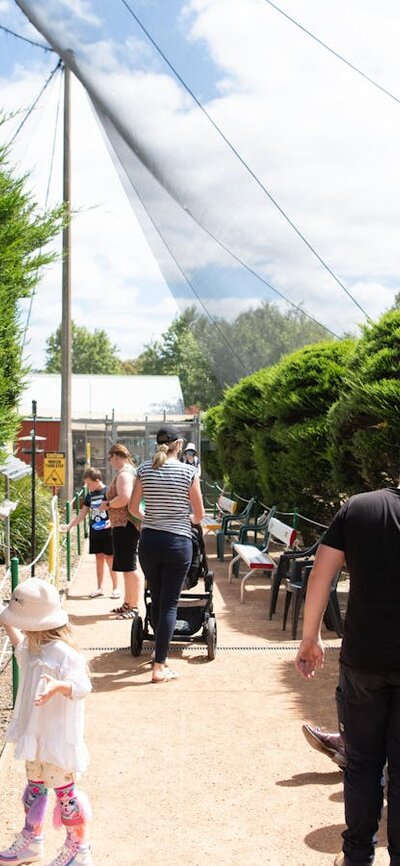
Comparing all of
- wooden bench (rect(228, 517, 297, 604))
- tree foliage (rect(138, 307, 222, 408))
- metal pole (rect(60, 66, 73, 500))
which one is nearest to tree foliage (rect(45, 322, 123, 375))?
tree foliage (rect(138, 307, 222, 408))

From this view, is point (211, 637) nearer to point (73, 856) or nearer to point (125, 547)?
point (125, 547)

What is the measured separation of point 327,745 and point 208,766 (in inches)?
26.8

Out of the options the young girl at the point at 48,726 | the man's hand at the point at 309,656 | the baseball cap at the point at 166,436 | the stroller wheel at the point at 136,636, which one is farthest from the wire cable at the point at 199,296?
the young girl at the point at 48,726

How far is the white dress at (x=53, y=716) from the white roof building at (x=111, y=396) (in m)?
23.4

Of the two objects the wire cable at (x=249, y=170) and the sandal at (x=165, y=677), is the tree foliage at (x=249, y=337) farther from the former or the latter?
the sandal at (x=165, y=677)

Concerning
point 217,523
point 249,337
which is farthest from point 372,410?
point 217,523

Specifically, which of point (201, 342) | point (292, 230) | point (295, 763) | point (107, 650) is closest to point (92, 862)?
point (295, 763)

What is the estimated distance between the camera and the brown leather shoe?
457cm

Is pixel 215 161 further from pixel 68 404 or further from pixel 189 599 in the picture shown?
pixel 68 404

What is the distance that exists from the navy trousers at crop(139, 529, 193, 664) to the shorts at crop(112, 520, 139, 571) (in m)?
1.98

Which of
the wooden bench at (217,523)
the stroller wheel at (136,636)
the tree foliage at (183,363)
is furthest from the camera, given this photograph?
the tree foliage at (183,363)

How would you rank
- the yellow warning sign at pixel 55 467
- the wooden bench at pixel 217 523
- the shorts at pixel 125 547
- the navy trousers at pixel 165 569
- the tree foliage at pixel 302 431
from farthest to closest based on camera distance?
the wooden bench at pixel 217 523 < the yellow warning sign at pixel 55 467 < the tree foliage at pixel 302 431 < the shorts at pixel 125 547 < the navy trousers at pixel 165 569

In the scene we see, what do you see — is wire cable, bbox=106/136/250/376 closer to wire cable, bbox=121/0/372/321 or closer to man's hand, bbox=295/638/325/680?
wire cable, bbox=121/0/372/321

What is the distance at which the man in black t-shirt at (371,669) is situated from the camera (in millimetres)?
3309
